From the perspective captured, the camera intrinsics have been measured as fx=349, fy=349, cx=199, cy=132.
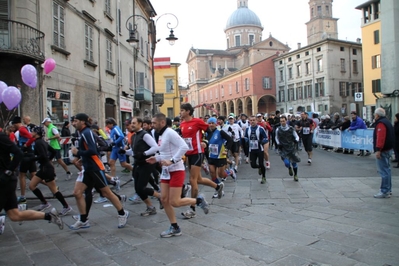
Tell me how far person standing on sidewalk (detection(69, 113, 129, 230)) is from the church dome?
83632 millimetres

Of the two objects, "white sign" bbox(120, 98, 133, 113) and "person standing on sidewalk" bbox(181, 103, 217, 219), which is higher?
"white sign" bbox(120, 98, 133, 113)

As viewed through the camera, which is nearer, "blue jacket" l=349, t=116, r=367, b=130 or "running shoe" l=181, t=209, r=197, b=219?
"running shoe" l=181, t=209, r=197, b=219

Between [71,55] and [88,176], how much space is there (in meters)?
11.0

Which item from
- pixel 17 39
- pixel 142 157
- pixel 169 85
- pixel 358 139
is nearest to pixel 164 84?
pixel 169 85

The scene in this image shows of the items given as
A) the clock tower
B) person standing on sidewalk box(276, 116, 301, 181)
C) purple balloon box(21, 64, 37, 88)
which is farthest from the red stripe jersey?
the clock tower

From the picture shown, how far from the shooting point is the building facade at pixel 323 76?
48.0 metres

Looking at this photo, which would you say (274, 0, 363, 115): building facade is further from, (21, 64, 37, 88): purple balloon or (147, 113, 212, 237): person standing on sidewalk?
(147, 113, 212, 237): person standing on sidewalk

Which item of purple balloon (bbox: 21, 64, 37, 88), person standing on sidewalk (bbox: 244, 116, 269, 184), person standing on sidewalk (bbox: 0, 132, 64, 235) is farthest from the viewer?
purple balloon (bbox: 21, 64, 37, 88)

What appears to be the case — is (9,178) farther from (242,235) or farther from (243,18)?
(243,18)

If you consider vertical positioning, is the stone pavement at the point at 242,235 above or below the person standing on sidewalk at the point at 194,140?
below

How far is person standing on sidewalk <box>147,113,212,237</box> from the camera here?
5035 mm

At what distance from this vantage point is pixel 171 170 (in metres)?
5.11

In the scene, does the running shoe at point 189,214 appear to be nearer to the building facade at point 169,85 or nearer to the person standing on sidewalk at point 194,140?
the person standing on sidewalk at point 194,140

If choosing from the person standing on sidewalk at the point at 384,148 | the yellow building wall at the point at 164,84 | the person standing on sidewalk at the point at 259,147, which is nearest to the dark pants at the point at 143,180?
the person standing on sidewalk at the point at 259,147
